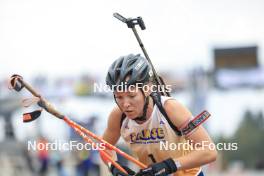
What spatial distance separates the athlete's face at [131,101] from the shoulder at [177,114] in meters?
0.23

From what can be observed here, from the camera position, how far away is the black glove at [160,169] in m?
5.20

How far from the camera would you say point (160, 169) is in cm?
520

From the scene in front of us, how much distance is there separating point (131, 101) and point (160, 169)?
1.96 ft

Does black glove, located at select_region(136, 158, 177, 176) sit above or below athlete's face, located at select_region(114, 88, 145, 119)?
below

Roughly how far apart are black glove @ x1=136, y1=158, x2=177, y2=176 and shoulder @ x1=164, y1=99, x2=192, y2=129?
13.7 inches

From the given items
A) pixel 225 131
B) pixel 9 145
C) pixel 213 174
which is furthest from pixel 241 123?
pixel 9 145

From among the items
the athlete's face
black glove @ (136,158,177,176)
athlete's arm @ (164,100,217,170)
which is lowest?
black glove @ (136,158,177,176)

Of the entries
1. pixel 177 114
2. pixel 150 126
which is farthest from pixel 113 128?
pixel 177 114

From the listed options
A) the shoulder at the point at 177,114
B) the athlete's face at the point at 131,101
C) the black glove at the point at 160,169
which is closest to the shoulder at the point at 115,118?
the athlete's face at the point at 131,101

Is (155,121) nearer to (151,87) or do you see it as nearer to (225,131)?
(151,87)

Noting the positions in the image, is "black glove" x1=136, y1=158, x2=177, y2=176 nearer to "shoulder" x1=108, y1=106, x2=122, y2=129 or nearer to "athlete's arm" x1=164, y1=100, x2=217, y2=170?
"athlete's arm" x1=164, y1=100, x2=217, y2=170

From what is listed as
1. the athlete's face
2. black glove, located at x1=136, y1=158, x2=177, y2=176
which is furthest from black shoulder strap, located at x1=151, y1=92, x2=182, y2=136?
black glove, located at x1=136, y1=158, x2=177, y2=176

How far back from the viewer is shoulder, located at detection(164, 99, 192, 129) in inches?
212

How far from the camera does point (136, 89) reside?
211 inches
